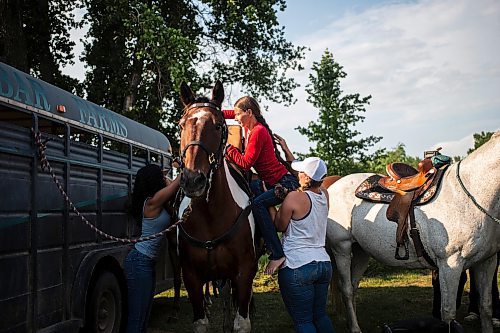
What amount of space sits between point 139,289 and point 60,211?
3.74 feet

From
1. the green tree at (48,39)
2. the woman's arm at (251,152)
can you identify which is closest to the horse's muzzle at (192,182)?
the woman's arm at (251,152)

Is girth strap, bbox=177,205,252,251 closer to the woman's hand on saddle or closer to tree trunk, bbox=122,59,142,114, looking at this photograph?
the woman's hand on saddle

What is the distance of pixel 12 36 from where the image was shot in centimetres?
1321

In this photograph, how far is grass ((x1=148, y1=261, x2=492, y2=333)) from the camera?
750cm

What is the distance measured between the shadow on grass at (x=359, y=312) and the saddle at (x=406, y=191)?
1683 millimetres

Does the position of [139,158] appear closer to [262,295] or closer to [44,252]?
[44,252]

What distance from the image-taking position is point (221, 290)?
595cm

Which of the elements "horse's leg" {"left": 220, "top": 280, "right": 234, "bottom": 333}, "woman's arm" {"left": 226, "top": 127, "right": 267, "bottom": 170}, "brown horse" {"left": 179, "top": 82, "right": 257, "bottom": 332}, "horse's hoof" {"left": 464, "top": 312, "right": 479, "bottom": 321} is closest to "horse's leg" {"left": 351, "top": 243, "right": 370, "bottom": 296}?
"horse's hoof" {"left": 464, "top": 312, "right": 479, "bottom": 321}

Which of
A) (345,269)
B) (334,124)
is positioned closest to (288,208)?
(345,269)

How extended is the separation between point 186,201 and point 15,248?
156cm

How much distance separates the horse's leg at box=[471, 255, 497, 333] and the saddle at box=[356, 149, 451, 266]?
0.68m

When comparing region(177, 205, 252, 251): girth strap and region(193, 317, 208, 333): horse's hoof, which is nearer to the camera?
region(177, 205, 252, 251): girth strap

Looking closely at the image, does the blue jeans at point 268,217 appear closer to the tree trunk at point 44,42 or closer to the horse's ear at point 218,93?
→ the horse's ear at point 218,93

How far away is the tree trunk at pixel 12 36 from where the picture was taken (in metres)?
13.0
